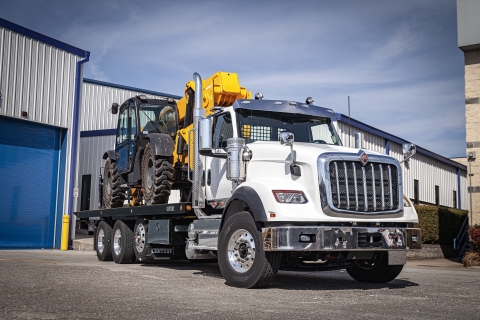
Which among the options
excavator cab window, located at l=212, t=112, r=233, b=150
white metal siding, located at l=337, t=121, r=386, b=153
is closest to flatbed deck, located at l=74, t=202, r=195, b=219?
excavator cab window, located at l=212, t=112, r=233, b=150

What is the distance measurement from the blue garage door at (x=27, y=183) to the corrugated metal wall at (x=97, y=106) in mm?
9886

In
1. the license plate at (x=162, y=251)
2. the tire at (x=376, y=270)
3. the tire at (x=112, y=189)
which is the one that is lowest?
the tire at (x=376, y=270)

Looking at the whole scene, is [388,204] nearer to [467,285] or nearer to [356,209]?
[356,209]

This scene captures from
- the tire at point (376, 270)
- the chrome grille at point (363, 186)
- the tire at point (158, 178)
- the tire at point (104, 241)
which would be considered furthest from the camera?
the tire at point (104, 241)

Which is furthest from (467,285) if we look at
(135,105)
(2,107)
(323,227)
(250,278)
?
(2,107)

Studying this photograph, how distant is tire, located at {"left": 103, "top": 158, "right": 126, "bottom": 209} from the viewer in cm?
1414

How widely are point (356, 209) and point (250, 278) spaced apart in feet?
5.85

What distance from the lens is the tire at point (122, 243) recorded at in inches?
513

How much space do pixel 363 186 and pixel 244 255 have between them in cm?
A: 198

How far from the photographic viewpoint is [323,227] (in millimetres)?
7883

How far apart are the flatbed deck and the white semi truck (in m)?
0.04

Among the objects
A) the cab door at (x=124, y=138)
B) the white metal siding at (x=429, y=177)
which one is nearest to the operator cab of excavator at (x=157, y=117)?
the cab door at (x=124, y=138)

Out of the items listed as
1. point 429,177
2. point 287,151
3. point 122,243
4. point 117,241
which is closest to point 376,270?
point 287,151

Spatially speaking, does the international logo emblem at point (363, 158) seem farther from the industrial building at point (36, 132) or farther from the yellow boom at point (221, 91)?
the industrial building at point (36, 132)
